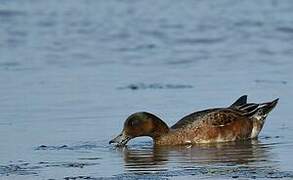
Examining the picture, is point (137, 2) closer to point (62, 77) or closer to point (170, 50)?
Result: point (170, 50)

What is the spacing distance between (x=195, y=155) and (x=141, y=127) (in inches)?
34.7

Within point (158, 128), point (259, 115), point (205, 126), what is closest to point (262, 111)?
point (259, 115)

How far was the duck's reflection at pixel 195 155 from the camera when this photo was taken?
437 inches

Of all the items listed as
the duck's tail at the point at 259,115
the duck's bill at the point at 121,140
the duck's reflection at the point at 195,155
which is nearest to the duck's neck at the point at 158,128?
the duck's reflection at the point at 195,155

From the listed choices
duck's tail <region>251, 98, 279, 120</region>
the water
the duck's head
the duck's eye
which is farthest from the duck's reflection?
duck's tail <region>251, 98, 279, 120</region>

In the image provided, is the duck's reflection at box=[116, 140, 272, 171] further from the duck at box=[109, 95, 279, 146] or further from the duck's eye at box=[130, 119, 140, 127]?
the duck's eye at box=[130, 119, 140, 127]

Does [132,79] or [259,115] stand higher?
[132,79]

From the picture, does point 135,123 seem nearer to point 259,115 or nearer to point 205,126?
point 205,126

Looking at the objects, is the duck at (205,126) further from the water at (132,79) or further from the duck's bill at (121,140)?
the water at (132,79)

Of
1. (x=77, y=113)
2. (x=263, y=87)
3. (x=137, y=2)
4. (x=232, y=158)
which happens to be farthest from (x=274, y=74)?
(x=137, y=2)

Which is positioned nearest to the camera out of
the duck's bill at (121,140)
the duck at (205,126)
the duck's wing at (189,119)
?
the duck's bill at (121,140)

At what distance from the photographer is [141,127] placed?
40.7 ft

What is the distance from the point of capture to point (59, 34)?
22.8 metres

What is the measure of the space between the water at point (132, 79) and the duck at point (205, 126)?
0.56ft
